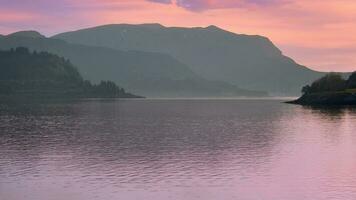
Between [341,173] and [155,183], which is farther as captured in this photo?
[341,173]

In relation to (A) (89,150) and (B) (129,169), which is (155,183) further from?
(A) (89,150)

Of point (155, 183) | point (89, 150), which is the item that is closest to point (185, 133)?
point (89, 150)

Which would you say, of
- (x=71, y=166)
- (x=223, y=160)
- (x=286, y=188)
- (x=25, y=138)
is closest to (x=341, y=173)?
(x=286, y=188)

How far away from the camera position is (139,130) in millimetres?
134125

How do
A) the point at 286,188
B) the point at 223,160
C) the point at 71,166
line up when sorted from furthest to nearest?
1. the point at 223,160
2. the point at 71,166
3. the point at 286,188

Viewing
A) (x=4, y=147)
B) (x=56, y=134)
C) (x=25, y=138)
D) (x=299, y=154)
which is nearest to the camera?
(x=299, y=154)

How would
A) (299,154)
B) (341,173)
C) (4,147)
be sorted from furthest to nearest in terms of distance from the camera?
(4,147) < (299,154) < (341,173)

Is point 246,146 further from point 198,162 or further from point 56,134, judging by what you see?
point 56,134

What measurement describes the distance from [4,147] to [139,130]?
1766 inches

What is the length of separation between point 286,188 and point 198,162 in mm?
19388

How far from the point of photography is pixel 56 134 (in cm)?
12250

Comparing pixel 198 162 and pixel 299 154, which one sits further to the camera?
pixel 299 154

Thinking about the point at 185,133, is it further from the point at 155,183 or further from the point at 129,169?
the point at 155,183

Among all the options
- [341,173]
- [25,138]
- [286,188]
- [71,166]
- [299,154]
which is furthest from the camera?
[25,138]
